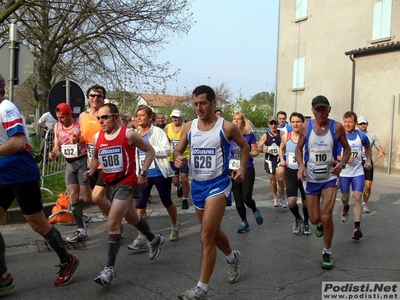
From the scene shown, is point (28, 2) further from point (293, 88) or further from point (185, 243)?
point (293, 88)

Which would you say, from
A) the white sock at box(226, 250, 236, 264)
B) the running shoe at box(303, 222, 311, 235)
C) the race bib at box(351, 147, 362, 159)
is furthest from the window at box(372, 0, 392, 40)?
the white sock at box(226, 250, 236, 264)

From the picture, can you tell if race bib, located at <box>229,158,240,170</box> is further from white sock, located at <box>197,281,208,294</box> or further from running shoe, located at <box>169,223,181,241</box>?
white sock, located at <box>197,281,208,294</box>

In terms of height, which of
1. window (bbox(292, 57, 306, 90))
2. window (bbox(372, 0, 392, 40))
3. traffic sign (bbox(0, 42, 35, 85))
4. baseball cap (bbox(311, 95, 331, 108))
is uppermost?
window (bbox(372, 0, 392, 40))

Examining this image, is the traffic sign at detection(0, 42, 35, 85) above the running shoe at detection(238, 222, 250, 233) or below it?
above

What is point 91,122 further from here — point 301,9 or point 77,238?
point 301,9

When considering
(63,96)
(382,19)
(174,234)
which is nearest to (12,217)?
(174,234)

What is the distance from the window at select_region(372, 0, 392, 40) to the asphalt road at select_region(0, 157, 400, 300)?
1316cm

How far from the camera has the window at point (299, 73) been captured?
23.7m

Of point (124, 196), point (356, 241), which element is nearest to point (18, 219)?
point (124, 196)

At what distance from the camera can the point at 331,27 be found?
2175cm

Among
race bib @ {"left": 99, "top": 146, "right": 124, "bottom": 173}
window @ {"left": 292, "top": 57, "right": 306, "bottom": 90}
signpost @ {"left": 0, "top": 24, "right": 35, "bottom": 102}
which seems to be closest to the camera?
race bib @ {"left": 99, "top": 146, "right": 124, "bottom": 173}

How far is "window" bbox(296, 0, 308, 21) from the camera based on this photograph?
23.5 metres

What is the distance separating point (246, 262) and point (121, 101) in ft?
43.7

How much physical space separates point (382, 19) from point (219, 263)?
1690cm
